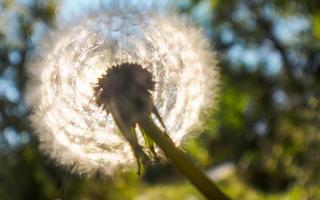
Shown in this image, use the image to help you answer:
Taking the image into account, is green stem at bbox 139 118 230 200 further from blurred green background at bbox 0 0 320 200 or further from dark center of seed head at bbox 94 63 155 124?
blurred green background at bbox 0 0 320 200

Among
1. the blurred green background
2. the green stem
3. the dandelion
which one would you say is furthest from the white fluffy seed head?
the blurred green background

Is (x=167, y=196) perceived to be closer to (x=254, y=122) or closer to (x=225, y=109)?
(x=225, y=109)

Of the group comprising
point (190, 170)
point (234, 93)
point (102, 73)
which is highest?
point (234, 93)

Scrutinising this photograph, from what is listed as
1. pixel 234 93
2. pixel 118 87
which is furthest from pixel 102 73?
pixel 234 93

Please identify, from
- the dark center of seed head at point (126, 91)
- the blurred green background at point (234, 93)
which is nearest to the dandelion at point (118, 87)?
the dark center of seed head at point (126, 91)

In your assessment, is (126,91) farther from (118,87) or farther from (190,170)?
(190,170)

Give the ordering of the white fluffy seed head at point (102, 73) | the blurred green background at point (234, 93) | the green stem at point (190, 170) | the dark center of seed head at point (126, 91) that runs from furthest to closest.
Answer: the blurred green background at point (234, 93) → the white fluffy seed head at point (102, 73) → the dark center of seed head at point (126, 91) → the green stem at point (190, 170)

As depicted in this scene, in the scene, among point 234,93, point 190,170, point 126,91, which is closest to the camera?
point 190,170

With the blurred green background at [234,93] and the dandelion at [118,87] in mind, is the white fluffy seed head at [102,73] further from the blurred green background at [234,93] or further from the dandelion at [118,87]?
the blurred green background at [234,93]
